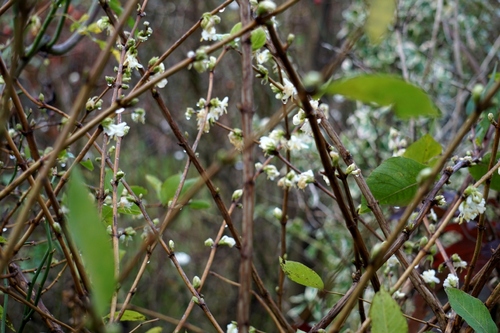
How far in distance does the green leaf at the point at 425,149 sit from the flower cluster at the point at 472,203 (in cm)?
23

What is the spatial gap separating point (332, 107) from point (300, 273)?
119 inches

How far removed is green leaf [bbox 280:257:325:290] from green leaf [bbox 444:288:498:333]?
0.43ft

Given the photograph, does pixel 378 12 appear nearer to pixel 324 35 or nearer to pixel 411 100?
pixel 411 100

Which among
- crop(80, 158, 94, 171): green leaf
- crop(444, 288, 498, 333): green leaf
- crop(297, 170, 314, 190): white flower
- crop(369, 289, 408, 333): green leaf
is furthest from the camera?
crop(80, 158, 94, 171): green leaf

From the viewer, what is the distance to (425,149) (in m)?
0.83

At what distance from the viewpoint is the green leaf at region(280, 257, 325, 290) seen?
21.9 inches

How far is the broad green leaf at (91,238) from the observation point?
309 millimetres

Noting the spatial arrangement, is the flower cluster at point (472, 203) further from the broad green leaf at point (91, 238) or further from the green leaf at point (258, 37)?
the broad green leaf at point (91, 238)

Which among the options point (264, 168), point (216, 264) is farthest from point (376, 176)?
point (216, 264)

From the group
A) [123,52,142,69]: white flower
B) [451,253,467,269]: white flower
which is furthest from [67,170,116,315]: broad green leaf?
[451,253,467,269]: white flower

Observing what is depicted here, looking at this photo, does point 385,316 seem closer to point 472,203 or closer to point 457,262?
point 472,203

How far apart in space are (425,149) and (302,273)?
0.37 metres

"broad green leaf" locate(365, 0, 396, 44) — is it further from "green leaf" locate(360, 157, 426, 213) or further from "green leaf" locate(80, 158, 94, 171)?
"green leaf" locate(80, 158, 94, 171)

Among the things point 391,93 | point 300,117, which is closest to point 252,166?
point 391,93
